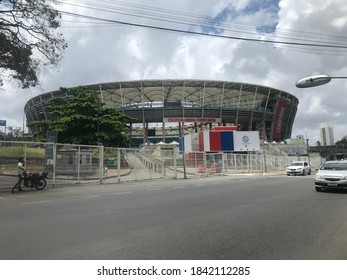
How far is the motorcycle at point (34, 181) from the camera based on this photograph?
1728cm

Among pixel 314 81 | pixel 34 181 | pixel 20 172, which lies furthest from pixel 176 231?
pixel 34 181

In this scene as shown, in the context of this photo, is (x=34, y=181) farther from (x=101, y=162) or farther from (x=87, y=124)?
(x=87, y=124)

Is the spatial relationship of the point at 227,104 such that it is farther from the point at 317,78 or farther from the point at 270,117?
the point at 317,78

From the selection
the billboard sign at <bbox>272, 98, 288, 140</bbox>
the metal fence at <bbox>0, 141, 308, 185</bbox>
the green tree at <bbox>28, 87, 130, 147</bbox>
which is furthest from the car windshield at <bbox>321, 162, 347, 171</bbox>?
the billboard sign at <bbox>272, 98, 288, 140</bbox>

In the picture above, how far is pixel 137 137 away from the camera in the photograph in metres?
115

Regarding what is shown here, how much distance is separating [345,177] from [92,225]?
11329mm

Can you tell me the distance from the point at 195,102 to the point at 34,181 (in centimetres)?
8304

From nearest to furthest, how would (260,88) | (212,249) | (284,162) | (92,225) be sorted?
(212,249) < (92,225) < (284,162) < (260,88)

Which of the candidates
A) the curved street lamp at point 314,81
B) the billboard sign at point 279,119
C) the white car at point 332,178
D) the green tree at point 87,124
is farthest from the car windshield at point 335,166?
the billboard sign at point 279,119

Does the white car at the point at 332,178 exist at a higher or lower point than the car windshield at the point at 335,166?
lower

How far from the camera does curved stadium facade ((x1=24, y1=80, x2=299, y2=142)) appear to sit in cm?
9044

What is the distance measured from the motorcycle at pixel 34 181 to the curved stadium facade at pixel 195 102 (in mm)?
70367

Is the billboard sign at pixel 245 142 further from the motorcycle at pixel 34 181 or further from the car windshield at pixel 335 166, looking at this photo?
the motorcycle at pixel 34 181
